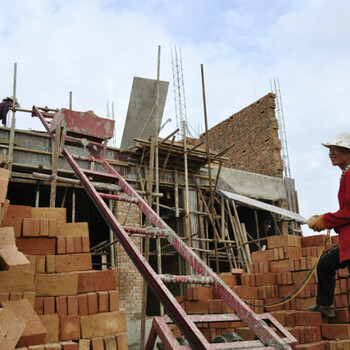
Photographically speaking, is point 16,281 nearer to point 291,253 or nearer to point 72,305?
point 72,305

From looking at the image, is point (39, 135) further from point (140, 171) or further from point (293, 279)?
point (293, 279)

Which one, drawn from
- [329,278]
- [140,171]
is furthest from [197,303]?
[140,171]

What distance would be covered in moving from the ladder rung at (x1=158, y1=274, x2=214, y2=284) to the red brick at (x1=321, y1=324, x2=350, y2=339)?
6.89 feet

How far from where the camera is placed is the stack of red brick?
13.0 ft

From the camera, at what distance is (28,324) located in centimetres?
377

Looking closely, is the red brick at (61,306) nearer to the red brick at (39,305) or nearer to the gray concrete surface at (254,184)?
the red brick at (39,305)

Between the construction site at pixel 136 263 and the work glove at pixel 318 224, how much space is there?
0.31 metres

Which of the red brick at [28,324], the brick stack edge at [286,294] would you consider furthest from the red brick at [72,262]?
the brick stack edge at [286,294]

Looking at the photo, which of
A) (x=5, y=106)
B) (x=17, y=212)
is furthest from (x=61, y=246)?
(x=5, y=106)

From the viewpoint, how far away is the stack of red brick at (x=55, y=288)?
3.97 m

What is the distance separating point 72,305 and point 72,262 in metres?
0.57

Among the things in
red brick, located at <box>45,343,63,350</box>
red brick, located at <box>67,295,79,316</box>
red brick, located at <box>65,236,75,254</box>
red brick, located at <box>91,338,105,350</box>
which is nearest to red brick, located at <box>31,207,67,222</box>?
red brick, located at <box>65,236,75,254</box>

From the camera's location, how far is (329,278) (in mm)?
4844

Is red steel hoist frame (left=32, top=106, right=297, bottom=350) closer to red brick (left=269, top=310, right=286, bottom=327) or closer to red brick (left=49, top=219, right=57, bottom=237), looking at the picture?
red brick (left=49, top=219, right=57, bottom=237)
